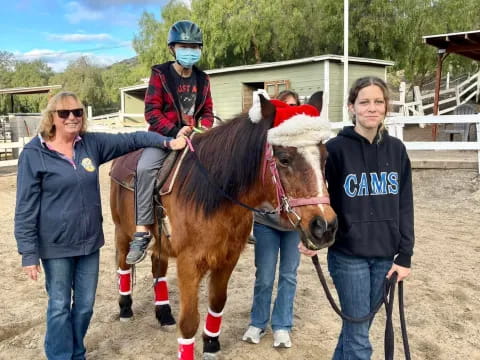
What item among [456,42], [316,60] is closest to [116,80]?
[316,60]

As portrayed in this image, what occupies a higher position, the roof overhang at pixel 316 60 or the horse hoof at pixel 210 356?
the roof overhang at pixel 316 60

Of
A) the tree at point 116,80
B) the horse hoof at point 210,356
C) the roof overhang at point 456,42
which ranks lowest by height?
the horse hoof at point 210,356

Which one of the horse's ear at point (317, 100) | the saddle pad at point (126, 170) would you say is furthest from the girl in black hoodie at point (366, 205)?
the saddle pad at point (126, 170)

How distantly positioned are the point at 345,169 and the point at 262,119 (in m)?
0.58

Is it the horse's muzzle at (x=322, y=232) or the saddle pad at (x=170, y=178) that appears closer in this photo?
the horse's muzzle at (x=322, y=232)

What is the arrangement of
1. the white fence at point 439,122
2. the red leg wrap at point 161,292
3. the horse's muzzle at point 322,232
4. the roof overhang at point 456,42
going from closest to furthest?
the horse's muzzle at point 322,232 < the red leg wrap at point 161,292 < the white fence at point 439,122 < the roof overhang at point 456,42

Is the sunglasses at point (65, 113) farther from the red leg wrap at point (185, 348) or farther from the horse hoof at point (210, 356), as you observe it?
the horse hoof at point (210, 356)

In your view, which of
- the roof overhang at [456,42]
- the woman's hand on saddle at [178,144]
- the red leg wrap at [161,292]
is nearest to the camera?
the woman's hand on saddle at [178,144]

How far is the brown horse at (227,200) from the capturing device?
228cm

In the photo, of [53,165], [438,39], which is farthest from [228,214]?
[438,39]

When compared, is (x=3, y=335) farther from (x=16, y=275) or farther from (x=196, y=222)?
(x=196, y=222)

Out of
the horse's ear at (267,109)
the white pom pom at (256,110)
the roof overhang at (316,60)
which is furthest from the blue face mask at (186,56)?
the roof overhang at (316,60)

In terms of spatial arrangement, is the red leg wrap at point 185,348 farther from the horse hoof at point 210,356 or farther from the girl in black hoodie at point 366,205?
the girl in black hoodie at point 366,205

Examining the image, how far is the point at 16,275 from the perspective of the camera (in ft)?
17.6
